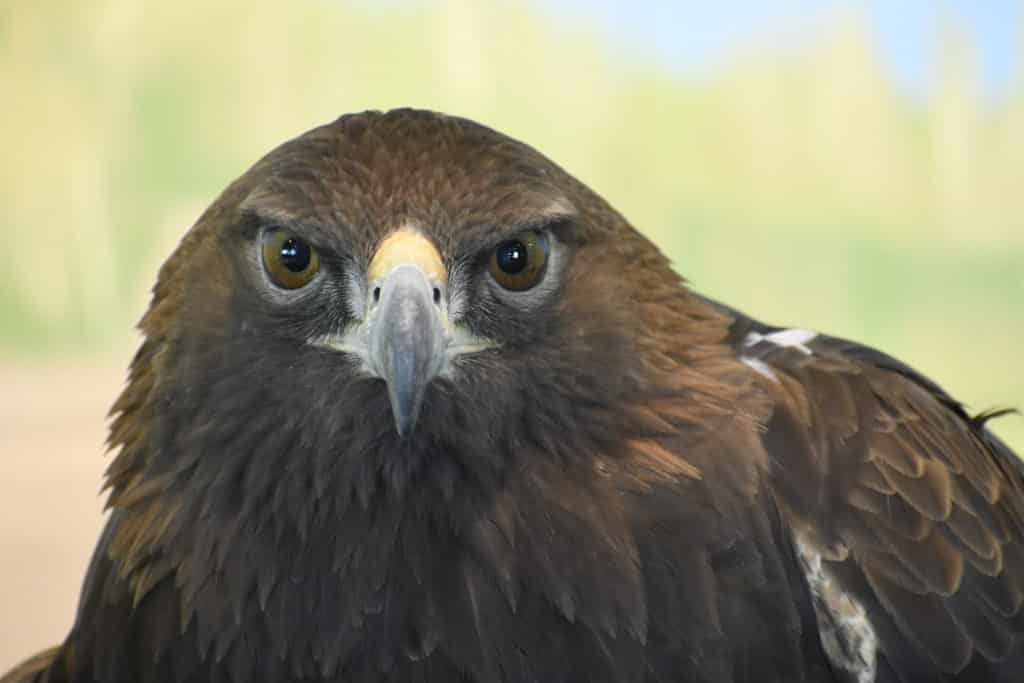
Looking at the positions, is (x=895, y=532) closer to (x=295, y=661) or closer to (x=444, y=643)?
(x=444, y=643)

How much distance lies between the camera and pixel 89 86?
248 cm

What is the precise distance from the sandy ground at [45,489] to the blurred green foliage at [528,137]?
89mm

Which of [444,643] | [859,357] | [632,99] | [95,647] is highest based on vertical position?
[632,99]

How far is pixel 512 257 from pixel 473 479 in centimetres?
23

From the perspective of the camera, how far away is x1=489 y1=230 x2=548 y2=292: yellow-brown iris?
1.27 metres

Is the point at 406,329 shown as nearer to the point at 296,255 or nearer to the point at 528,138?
the point at 296,255

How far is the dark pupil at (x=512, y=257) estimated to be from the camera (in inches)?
49.9

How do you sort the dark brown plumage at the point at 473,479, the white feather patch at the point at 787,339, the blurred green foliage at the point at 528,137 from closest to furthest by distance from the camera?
the dark brown plumage at the point at 473,479 < the white feather patch at the point at 787,339 < the blurred green foliage at the point at 528,137

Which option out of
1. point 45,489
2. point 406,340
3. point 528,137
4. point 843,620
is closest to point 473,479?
point 406,340

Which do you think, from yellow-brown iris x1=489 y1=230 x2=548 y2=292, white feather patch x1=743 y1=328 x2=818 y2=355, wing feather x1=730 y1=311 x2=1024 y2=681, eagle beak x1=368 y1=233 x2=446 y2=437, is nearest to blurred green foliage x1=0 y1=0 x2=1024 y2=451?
white feather patch x1=743 y1=328 x2=818 y2=355

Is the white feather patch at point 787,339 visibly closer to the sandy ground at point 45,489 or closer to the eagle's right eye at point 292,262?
the eagle's right eye at point 292,262

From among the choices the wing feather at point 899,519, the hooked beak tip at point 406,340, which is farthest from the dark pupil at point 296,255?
the wing feather at point 899,519

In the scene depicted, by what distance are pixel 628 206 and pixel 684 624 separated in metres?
1.36

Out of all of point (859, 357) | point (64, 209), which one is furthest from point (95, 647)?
point (64, 209)
